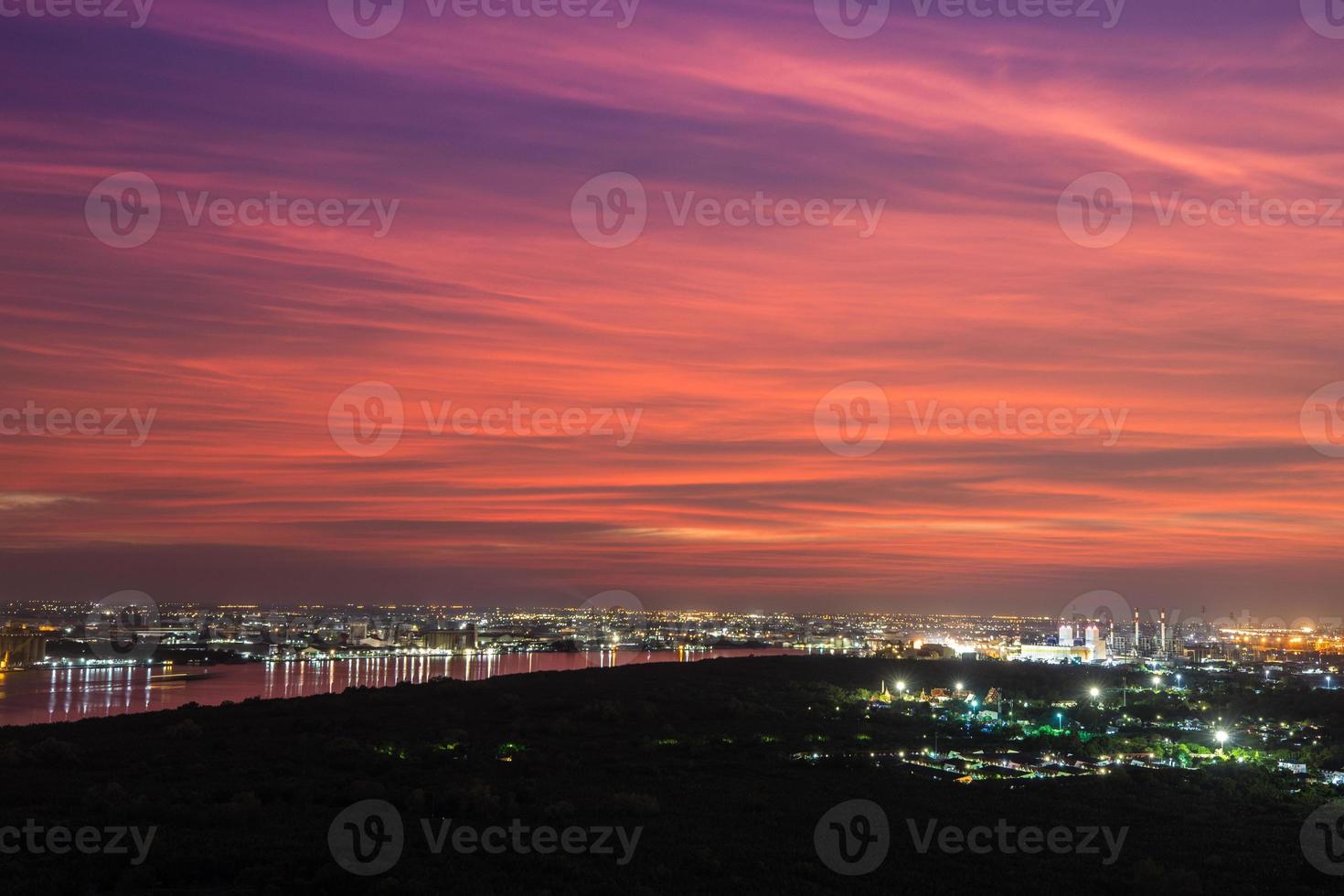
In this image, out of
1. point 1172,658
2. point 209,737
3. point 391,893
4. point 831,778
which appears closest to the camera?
point 391,893

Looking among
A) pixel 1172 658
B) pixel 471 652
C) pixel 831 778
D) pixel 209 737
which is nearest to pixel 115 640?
pixel 471 652

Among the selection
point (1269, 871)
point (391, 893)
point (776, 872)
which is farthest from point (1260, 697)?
point (391, 893)

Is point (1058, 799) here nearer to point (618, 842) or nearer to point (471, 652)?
point (618, 842)

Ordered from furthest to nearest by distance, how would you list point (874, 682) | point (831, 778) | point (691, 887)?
point (874, 682) → point (831, 778) → point (691, 887)

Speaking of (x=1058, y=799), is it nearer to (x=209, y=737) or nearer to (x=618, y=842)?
(x=618, y=842)

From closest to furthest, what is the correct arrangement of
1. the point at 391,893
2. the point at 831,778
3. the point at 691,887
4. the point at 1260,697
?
the point at 391,893, the point at 691,887, the point at 831,778, the point at 1260,697

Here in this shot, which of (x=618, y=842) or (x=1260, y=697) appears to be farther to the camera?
(x=1260, y=697)
